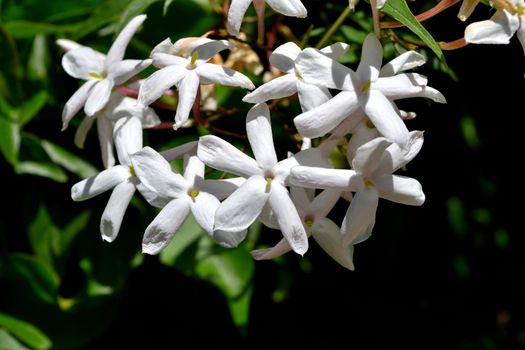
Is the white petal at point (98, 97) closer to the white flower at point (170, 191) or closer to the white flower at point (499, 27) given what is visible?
the white flower at point (170, 191)

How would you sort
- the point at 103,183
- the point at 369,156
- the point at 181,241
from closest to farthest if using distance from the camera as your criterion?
the point at 369,156 → the point at 103,183 → the point at 181,241

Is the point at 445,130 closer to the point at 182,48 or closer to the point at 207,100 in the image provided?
the point at 207,100

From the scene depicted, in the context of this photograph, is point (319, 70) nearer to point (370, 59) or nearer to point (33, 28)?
point (370, 59)

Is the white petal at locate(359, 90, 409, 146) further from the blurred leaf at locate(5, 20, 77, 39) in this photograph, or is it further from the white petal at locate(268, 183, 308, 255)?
the blurred leaf at locate(5, 20, 77, 39)

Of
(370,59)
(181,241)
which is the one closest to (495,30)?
(370,59)

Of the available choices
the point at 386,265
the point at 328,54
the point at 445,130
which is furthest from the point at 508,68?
the point at 328,54

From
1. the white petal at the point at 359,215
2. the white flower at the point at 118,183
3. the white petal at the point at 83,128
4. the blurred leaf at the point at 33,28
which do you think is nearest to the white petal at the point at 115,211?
the white flower at the point at 118,183

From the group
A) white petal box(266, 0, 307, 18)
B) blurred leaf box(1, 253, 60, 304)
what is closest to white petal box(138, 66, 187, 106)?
white petal box(266, 0, 307, 18)
